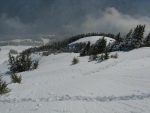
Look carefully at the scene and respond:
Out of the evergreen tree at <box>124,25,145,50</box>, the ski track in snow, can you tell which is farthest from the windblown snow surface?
the evergreen tree at <box>124,25,145,50</box>

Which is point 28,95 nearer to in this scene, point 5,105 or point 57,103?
point 5,105

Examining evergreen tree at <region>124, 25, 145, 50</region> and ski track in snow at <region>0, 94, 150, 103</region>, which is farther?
evergreen tree at <region>124, 25, 145, 50</region>

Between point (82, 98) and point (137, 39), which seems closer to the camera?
point (82, 98)

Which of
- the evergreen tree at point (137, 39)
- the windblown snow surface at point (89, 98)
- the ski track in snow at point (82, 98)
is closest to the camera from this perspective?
the windblown snow surface at point (89, 98)

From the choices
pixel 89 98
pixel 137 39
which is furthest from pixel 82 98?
pixel 137 39

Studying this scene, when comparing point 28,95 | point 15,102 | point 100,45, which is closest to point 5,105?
point 15,102

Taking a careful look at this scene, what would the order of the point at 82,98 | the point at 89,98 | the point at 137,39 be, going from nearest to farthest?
the point at 89,98 → the point at 82,98 → the point at 137,39

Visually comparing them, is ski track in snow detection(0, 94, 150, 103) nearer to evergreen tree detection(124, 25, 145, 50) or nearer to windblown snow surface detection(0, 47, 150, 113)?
windblown snow surface detection(0, 47, 150, 113)

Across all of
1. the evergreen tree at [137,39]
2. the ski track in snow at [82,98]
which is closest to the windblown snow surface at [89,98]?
the ski track in snow at [82,98]

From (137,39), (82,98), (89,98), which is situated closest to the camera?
(89,98)

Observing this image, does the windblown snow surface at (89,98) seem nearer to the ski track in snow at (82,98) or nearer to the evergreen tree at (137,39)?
the ski track in snow at (82,98)

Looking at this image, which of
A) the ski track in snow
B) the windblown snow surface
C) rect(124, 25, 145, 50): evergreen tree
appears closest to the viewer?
the windblown snow surface

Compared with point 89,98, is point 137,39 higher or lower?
higher

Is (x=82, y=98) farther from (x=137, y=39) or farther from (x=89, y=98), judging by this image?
(x=137, y=39)
